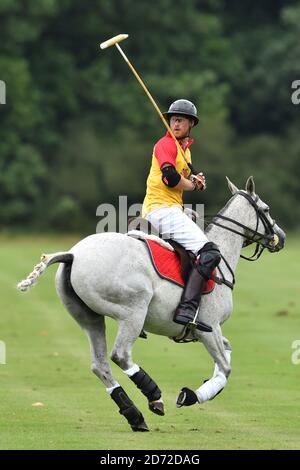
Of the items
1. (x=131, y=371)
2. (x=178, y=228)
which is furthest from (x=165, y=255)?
(x=131, y=371)

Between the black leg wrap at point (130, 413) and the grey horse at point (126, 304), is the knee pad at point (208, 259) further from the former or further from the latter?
the black leg wrap at point (130, 413)

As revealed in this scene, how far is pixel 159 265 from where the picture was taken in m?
11.9

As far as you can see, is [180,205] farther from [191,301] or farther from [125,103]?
[125,103]

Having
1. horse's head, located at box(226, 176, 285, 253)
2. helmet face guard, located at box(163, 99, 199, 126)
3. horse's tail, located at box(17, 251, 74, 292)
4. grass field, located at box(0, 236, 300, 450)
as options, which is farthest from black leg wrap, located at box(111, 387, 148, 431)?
helmet face guard, located at box(163, 99, 199, 126)

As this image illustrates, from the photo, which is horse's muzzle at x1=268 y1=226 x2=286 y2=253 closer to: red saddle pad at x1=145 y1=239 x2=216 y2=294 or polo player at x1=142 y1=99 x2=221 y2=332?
polo player at x1=142 y1=99 x2=221 y2=332

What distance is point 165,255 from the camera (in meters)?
12.0

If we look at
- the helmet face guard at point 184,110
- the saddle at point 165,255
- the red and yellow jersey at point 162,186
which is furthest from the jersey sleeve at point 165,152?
the saddle at point 165,255

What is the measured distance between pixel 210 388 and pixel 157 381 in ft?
13.3

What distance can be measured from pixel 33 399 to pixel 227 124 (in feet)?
164

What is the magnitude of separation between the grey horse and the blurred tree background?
4162 centimetres

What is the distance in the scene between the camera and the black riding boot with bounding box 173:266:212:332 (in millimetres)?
11797

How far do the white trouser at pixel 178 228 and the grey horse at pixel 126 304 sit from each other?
441 mm

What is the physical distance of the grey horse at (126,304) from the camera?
11.4 meters
